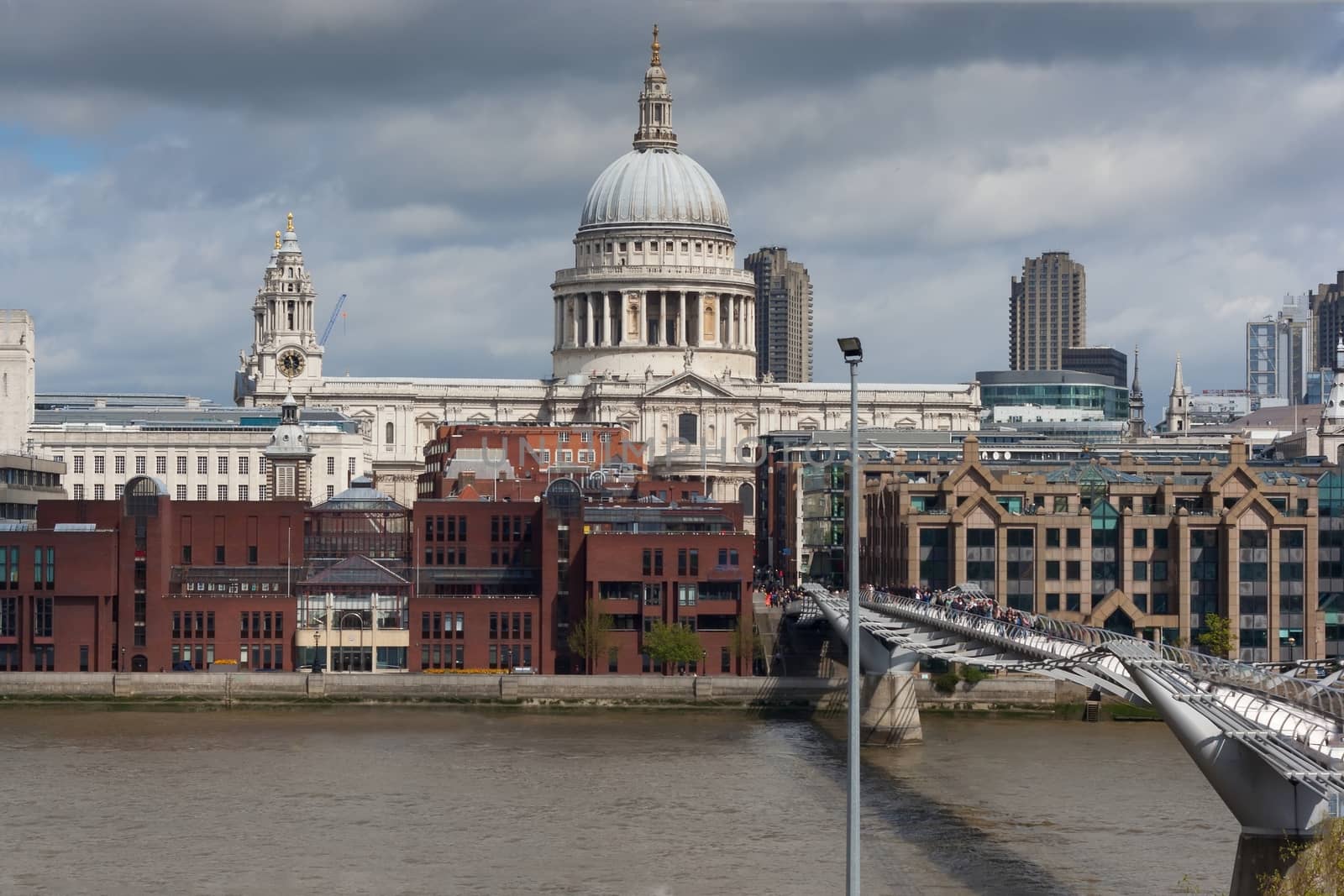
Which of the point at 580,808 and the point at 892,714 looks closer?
the point at 580,808

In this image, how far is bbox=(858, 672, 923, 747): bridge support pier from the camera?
73.3 metres

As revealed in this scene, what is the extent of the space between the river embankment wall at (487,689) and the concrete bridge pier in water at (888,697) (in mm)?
7434

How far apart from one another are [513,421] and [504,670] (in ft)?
281

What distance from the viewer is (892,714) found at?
242 ft

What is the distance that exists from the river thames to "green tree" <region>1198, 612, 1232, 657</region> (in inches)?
360

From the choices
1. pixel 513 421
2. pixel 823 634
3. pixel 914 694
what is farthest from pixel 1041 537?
pixel 513 421

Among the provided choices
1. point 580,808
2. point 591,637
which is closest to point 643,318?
point 591,637

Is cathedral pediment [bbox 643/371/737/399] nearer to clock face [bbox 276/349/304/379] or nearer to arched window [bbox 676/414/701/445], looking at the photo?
arched window [bbox 676/414/701/445]

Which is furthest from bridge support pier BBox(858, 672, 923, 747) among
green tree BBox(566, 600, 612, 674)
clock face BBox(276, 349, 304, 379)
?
clock face BBox(276, 349, 304, 379)

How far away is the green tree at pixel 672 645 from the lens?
85.4 metres

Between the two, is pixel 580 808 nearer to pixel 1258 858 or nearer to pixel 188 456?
pixel 1258 858

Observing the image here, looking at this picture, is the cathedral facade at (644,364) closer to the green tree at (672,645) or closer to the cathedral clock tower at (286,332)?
the cathedral clock tower at (286,332)

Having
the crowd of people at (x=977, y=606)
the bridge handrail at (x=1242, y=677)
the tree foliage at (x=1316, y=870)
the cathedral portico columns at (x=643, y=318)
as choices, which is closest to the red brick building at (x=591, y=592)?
the crowd of people at (x=977, y=606)

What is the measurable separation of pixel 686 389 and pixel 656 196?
19269 mm
